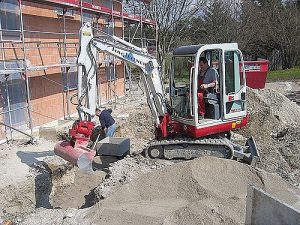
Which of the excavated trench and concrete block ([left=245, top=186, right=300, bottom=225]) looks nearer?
concrete block ([left=245, top=186, right=300, bottom=225])

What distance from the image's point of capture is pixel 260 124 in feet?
37.1

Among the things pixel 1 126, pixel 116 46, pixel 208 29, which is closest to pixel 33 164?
pixel 1 126

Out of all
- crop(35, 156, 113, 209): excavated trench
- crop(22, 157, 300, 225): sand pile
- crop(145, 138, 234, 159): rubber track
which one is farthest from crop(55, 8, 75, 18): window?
crop(22, 157, 300, 225): sand pile

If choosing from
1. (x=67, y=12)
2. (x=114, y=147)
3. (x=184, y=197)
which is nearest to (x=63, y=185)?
(x=114, y=147)

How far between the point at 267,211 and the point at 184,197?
1.92 meters

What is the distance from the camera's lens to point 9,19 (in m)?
10.2

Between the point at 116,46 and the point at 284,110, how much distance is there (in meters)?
7.92

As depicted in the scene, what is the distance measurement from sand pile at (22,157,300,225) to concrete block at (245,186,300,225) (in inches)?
20.0

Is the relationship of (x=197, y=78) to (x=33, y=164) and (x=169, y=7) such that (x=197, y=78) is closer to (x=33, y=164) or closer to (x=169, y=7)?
(x=33, y=164)

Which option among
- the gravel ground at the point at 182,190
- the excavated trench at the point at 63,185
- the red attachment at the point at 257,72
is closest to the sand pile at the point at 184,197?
the gravel ground at the point at 182,190

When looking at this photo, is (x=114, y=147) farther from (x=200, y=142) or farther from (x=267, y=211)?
(x=267, y=211)

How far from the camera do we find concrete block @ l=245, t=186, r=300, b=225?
404 cm

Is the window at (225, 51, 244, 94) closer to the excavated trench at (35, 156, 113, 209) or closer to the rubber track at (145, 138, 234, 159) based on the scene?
the rubber track at (145, 138, 234, 159)

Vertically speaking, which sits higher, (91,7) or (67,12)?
(91,7)
